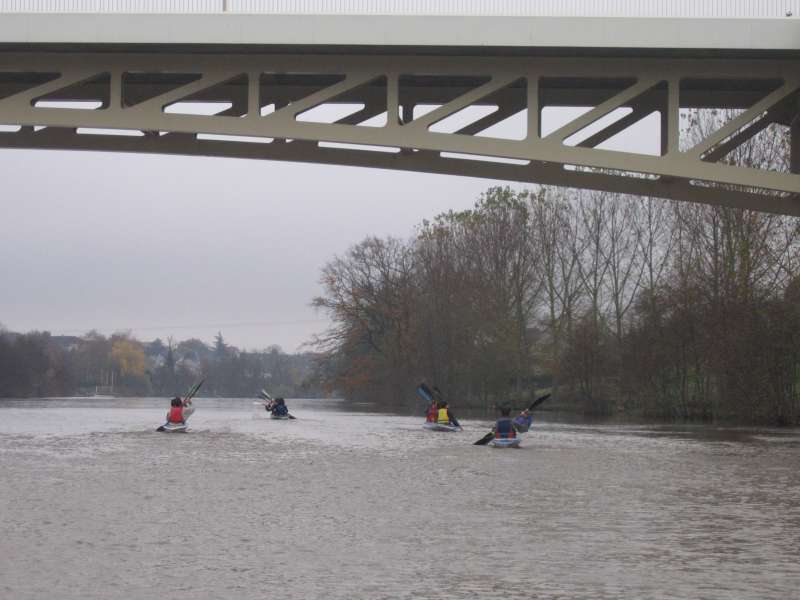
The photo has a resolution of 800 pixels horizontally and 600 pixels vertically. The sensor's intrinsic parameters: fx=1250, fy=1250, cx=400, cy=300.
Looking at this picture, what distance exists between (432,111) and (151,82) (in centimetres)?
579

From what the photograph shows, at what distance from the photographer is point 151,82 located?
2262cm

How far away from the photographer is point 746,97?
22812 millimetres

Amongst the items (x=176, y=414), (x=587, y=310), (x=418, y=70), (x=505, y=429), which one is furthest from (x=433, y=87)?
(x=587, y=310)

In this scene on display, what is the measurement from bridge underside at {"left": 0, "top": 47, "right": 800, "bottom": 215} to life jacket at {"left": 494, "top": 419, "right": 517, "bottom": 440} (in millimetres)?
7162

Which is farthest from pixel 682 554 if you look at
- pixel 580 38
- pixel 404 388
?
pixel 404 388

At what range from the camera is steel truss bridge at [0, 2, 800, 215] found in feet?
63.6

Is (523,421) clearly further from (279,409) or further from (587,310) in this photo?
(587,310)

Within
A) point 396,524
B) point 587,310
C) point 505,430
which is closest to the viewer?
point 396,524

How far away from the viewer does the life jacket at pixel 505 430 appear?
27.1m

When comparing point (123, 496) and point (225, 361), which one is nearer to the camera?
point (123, 496)

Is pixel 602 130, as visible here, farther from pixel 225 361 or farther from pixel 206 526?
pixel 225 361

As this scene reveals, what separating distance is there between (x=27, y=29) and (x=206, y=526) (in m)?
10.6

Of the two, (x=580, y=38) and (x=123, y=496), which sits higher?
(x=580, y=38)

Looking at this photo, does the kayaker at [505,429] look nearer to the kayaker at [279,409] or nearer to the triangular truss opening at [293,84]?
the triangular truss opening at [293,84]
